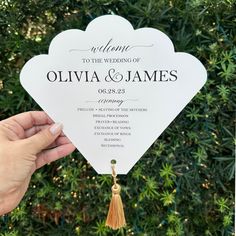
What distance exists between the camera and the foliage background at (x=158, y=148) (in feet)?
4.30

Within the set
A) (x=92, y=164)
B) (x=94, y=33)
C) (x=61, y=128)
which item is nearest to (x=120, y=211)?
(x=92, y=164)

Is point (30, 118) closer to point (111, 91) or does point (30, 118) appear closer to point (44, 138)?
point (44, 138)

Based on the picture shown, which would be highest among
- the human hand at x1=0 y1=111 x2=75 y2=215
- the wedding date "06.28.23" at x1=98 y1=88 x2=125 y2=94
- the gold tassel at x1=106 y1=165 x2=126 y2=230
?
the wedding date "06.28.23" at x1=98 y1=88 x2=125 y2=94

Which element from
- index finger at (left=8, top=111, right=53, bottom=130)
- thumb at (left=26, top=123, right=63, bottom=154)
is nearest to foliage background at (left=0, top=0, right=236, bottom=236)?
index finger at (left=8, top=111, right=53, bottom=130)

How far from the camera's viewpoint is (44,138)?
1.25m

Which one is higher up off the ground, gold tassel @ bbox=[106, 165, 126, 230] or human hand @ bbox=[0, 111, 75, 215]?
human hand @ bbox=[0, 111, 75, 215]

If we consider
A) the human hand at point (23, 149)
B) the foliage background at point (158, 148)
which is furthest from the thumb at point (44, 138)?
the foliage background at point (158, 148)

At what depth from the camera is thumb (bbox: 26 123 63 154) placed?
1.24 meters

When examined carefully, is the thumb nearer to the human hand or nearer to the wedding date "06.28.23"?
the human hand

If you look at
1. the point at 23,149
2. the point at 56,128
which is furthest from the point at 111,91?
the point at 23,149

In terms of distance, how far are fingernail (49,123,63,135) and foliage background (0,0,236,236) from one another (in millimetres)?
154

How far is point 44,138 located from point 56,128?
0.15 ft

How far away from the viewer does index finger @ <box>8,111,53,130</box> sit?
133 cm

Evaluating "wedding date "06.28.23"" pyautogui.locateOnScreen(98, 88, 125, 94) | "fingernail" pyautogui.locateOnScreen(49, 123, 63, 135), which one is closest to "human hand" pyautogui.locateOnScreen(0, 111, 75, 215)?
"fingernail" pyautogui.locateOnScreen(49, 123, 63, 135)
